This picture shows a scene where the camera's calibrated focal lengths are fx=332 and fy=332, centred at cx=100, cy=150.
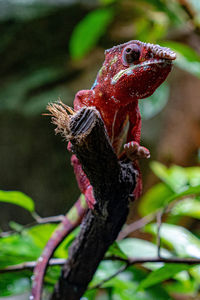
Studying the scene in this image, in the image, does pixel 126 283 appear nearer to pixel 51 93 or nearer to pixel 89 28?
pixel 89 28

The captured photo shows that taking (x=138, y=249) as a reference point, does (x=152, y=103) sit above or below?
above

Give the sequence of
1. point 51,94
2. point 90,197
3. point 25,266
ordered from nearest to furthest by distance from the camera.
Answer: point 90,197
point 25,266
point 51,94

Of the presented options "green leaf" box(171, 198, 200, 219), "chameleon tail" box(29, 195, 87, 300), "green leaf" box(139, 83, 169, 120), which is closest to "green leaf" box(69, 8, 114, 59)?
"green leaf" box(139, 83, 169, 120)

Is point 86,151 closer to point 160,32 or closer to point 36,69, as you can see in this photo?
point 160,32

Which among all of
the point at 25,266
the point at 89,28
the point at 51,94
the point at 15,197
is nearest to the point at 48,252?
the point at 25,266

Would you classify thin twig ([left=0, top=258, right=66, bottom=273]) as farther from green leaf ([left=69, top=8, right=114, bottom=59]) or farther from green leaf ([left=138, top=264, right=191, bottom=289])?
green leaf ([left=69, top=8, right=114, bottom=59])

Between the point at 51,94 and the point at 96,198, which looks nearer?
the point at 96,198
